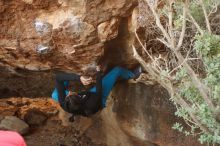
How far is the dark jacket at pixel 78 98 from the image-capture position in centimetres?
530

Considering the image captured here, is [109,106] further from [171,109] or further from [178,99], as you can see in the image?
[178,99]

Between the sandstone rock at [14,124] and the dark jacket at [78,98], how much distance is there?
8.83ft

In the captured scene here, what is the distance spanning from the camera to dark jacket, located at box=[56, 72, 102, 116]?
5.30 meters

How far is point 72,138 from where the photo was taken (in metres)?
7.93

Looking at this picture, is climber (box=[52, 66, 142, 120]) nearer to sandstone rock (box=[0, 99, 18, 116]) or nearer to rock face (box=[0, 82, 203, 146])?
rock face (box=[0, 82, 203, 146])

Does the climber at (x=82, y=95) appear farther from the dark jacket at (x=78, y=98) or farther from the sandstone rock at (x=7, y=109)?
the sandstone rock at (x=7, y=109)

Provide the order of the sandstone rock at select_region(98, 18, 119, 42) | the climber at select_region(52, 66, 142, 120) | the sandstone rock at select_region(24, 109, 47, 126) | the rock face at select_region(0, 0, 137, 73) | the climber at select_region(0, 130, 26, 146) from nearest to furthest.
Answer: the climber at select_region(0, 130, 26, 146)
the rock face at select_region(0, 0, 137, 73)
the sandstone rock at select_region(98, 18, 119, 42)
the climber at select_region(52, 66, 142, 120)
the sandstone rock at select_region(24, 109, 47, 126)

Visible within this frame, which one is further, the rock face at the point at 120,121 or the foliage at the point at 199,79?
the rock face at the point at 120,121

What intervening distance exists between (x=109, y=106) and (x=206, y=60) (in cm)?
366

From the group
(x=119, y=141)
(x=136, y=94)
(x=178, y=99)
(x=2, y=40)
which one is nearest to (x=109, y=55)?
(x=136, y=94)

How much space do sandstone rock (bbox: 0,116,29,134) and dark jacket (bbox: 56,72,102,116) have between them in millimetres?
2691

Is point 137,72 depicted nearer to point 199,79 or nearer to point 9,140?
point 199,79

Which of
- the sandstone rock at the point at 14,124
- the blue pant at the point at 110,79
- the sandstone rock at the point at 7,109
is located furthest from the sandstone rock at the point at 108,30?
the sandstone rock at the point at 7,109

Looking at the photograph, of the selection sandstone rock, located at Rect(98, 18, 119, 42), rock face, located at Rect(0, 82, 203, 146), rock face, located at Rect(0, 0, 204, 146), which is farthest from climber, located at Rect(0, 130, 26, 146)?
rock face, located at Rect(0, 82, 203, 146)
